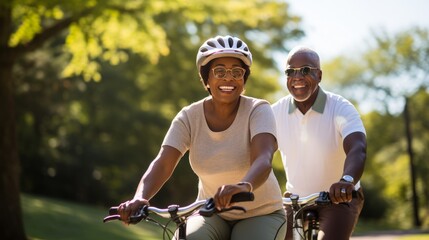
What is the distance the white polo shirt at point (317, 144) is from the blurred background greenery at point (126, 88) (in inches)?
360

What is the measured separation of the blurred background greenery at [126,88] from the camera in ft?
53.5

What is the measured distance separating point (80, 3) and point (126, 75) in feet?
80.2

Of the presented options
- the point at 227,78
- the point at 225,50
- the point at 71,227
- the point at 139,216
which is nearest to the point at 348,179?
the point at 227,78

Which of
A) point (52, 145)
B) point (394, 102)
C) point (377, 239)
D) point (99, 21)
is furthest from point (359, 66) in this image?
point (99, 21)

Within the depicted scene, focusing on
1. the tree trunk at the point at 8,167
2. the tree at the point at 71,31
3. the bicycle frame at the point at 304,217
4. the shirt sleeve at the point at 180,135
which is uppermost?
the tree at the point at 71,31

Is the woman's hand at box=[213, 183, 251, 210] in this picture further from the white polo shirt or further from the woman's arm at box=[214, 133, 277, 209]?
the white polo shirt

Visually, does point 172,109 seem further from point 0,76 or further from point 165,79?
point 0,76

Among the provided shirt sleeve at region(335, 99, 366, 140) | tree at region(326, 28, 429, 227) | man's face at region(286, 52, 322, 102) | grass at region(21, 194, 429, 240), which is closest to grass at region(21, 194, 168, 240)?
grass at region(21, 194, 429, 240)

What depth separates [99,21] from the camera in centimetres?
1609

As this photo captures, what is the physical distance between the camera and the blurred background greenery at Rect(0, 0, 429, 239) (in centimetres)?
1631

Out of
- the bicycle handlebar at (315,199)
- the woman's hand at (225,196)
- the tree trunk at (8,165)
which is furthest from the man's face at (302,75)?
the tree trunk at (8,165)

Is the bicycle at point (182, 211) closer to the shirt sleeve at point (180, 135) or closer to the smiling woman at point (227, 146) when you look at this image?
the smiling woman at point (227, 146)

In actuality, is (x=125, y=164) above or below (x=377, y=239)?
above

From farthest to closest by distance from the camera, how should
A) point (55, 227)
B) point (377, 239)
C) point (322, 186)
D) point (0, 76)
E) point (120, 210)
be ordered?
point (377, 239) < point (55, 227) < point (0, 76) < point (322, 186) < point (120, 210)
